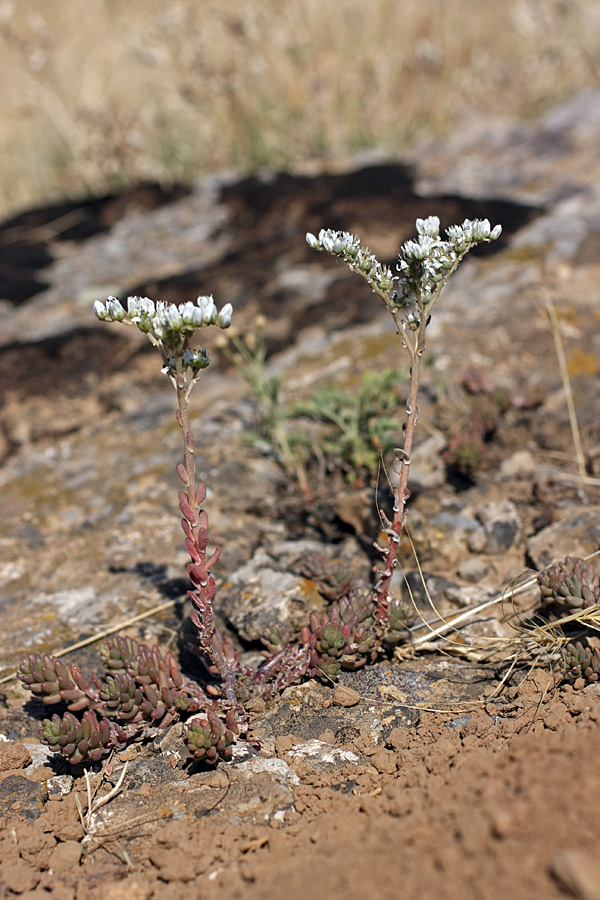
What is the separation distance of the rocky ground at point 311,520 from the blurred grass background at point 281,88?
0.81m

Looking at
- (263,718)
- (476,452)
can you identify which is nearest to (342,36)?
(476,452)

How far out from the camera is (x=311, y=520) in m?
3.50

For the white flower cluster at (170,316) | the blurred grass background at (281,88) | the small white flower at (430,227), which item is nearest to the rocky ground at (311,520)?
the blurred grass background at (281,88)

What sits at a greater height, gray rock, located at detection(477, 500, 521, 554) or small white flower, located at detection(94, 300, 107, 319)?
small white flower, located at detection(94, 300, 107, 319)

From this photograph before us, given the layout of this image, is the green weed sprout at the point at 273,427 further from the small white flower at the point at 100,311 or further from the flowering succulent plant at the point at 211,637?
the small white flower at the point at 100,311

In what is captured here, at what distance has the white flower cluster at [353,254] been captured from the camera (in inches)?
87.6

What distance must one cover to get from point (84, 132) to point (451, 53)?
5.19 m

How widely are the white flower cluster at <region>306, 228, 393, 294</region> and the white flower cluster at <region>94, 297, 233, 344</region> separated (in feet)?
1.27

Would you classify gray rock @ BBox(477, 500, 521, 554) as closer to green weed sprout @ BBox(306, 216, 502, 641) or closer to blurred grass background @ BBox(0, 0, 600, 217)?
green weed sprout @ BBox(306, 216, 502, 641)

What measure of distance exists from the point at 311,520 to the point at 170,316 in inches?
66.3

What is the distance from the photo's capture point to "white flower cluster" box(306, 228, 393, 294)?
2.22 metres

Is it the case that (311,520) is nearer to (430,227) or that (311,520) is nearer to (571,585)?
(571,585)

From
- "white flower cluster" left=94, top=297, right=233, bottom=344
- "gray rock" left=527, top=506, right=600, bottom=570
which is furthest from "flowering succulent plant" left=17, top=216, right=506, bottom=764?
"gray rock" left=527, top=506, right=600, bottom=570

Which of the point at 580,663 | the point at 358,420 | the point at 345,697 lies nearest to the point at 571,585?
the point at 580,663
